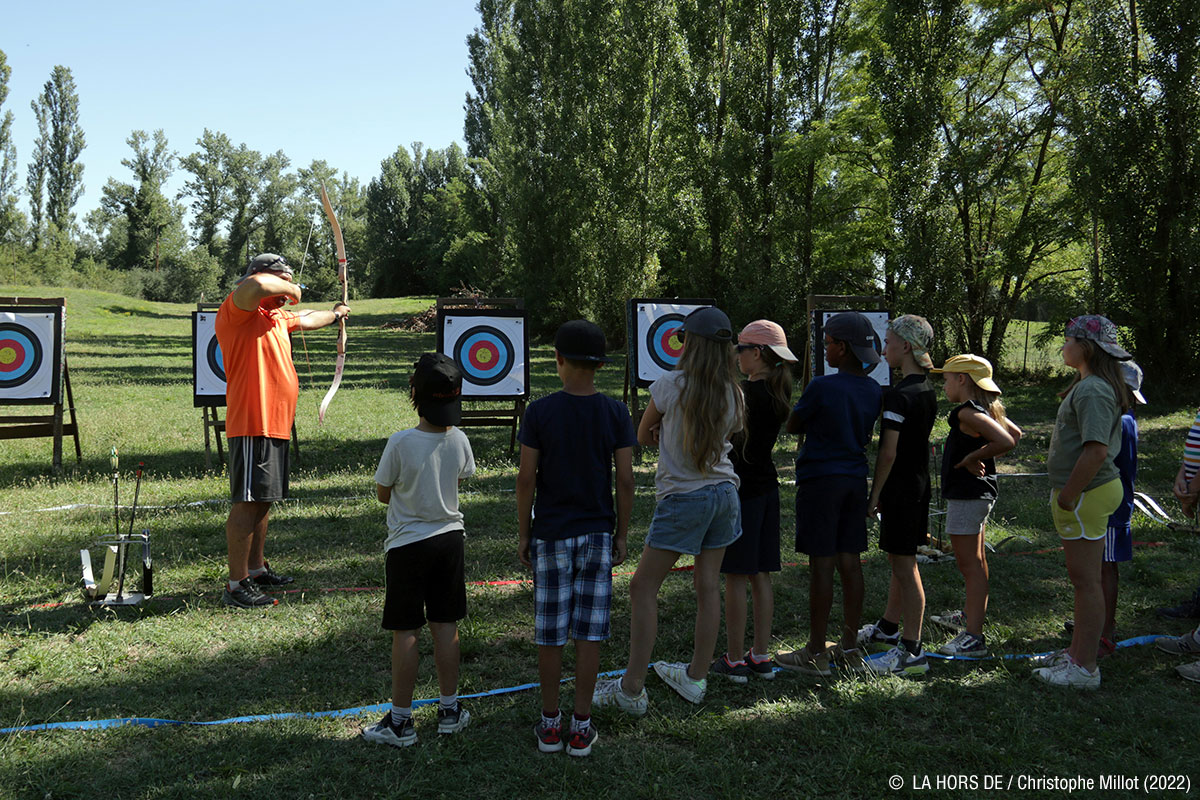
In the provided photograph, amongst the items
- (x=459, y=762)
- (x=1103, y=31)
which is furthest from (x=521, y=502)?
(x=1103, y=31)

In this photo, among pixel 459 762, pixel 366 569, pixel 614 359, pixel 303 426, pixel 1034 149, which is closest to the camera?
pixel 459 762

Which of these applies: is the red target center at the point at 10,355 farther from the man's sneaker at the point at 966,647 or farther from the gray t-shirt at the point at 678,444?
the man's sneaker at the point at 966,647

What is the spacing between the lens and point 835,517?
3346 millimetres

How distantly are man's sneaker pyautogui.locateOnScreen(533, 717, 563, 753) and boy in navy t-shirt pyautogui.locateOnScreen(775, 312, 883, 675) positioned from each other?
4.07 ft

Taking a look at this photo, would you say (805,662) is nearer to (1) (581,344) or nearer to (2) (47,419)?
(1) (581,344)

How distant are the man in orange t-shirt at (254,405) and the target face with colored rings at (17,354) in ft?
15.4

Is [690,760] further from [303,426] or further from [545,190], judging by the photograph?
[545,190]

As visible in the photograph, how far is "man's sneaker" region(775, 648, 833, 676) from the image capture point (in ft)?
11.4

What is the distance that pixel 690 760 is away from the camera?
2.78m

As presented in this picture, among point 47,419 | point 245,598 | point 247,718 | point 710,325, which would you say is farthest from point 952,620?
point 47,419

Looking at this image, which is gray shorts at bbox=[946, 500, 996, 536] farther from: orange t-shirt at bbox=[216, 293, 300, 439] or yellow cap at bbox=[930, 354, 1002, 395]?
orange t-shirt at bbox=[216, 293, 300, 439]

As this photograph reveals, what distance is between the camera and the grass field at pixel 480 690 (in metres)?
2.67

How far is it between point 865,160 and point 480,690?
1620 centimetres

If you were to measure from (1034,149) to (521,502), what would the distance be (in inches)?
641
